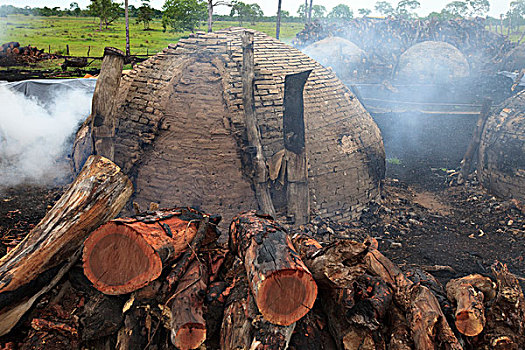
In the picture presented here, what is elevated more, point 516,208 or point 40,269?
point 40,269

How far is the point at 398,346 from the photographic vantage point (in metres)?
2.69

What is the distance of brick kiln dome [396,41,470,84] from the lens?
23.4 m

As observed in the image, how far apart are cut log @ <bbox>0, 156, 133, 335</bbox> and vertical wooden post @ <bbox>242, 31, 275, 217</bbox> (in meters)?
2.84

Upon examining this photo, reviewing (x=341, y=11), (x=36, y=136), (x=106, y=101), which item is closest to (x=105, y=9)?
(x=36, y=136)

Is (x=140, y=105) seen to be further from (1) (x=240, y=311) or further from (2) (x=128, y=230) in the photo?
(1) (x=240, y=311)

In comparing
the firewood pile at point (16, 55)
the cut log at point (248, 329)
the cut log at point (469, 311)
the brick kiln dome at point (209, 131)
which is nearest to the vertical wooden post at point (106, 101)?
the brick kiln dome at point (209, 131)

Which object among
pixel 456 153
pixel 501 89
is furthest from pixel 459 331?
pixel 501 89

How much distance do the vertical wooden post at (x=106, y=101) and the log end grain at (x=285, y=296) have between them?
5.16m

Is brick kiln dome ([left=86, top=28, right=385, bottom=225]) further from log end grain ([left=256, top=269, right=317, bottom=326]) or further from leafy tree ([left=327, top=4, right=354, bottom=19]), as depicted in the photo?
leafy tree ([left=327, top=4, right=354, bottom=19])

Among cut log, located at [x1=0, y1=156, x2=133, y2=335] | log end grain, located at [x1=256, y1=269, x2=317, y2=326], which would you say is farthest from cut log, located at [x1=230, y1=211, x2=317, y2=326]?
cut log, located at [x1=0, y1=156, x2=133, y2=335]

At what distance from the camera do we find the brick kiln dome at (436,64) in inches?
920

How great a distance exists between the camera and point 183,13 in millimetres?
30484

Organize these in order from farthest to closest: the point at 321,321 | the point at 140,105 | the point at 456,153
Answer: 1. the point at 456,153
2. the point at 140,105
3. the point at 321,321

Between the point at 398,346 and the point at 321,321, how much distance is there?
0.59m
